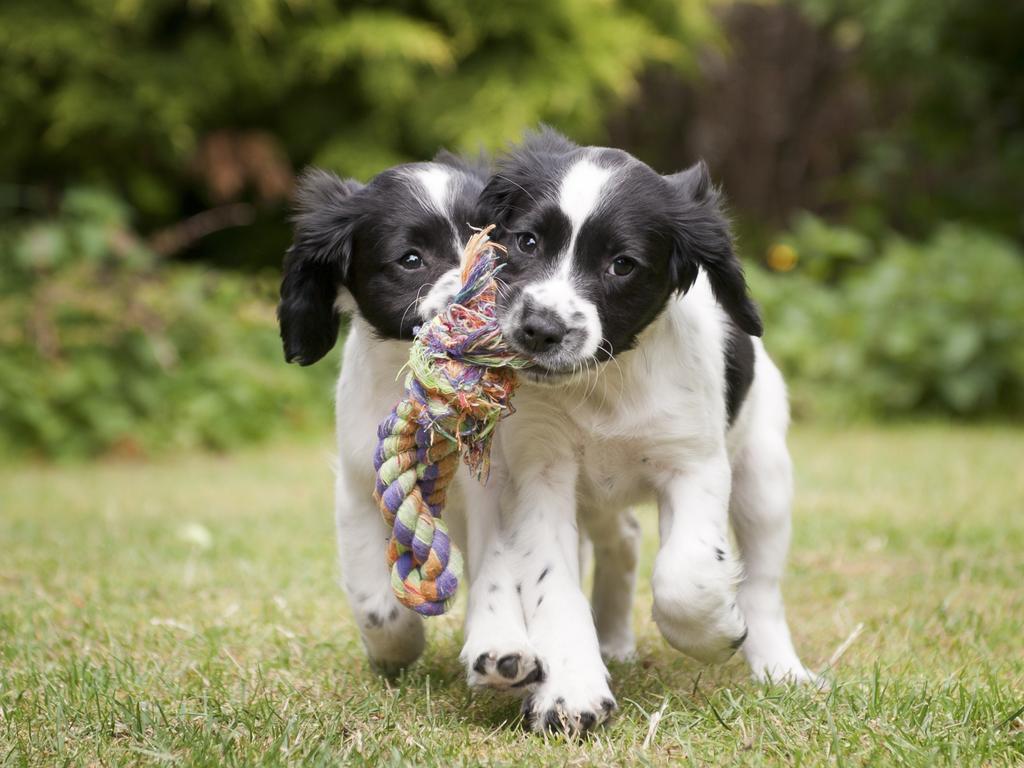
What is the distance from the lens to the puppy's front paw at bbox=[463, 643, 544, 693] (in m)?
2.49

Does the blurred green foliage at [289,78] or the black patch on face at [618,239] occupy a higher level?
the black patch on face at [618,239]

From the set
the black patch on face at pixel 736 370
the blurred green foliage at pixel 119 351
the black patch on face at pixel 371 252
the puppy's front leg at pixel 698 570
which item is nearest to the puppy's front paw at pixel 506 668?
the puppy's front leg at pixel 698 570

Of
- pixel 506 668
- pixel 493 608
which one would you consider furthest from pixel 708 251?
pixel 506 668

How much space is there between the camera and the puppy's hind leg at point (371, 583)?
114 inches

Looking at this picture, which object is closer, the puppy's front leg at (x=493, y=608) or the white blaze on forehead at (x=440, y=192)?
the puppy's front leg at (x=493, y=608)

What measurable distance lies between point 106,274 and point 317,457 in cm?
174

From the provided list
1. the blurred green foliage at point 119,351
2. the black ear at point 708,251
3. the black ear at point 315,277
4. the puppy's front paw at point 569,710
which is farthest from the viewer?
Result: the blurred green foliage at point 119,351

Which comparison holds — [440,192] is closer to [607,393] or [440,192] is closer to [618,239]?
[618,239]

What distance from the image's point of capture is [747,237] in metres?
10.9

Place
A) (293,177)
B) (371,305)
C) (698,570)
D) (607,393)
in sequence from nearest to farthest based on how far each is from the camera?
(698,570)
(607,393)
(371,305)
(293,177)

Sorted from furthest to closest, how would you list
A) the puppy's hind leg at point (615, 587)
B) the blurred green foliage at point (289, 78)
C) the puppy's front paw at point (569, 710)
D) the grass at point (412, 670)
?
1. the blurred green foliage at point (289, 78)
2. the puppy's hind leg at point (615, 587)
3. the puppy's front paw at point (569, 710)
4. the grass at point (412, 670)

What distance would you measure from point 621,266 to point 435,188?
19.4 inches

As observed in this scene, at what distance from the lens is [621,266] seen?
2721mm

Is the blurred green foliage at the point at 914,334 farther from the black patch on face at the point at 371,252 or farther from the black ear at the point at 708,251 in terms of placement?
the black patch on face at the point at 371,252
